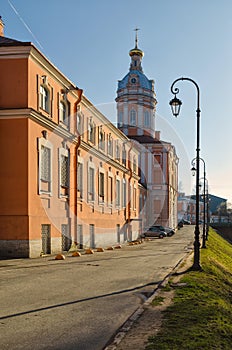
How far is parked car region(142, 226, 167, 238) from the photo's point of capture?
4960cm

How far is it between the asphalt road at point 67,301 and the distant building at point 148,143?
3962 cm

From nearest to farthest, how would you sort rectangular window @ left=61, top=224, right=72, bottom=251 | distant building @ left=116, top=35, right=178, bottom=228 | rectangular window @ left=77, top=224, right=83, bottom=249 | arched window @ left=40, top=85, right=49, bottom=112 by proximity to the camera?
1. arched window @ left=40, top=85, right=49, bottom=112
2. rectangular window @ left=61, top=224, right=72, bottom=251
3. rectangular window @ left=77, top=224, right=83, bottom=249
4. distant building @ left=116, top=35, right=178, bottom=228

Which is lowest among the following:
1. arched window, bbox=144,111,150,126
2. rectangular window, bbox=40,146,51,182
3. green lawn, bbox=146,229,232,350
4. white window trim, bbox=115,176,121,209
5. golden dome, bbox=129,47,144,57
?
green lawn, bbox=146,229,232,350

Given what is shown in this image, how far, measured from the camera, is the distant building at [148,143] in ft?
197

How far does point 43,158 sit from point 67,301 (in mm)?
12890

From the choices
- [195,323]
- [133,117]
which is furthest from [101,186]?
[133,117]

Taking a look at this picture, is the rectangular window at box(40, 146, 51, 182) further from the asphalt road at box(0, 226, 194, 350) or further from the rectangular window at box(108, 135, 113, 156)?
the rectangular window at box(108, 135, 113, 156)

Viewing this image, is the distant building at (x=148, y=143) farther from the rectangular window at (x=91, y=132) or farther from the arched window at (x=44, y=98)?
the arched window at (x=44, y=98)

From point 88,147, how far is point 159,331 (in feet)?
74.3

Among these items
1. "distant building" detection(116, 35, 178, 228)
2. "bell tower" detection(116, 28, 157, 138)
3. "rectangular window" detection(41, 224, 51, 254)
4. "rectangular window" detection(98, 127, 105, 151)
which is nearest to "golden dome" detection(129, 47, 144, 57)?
"distant building" detection(116, 35, 178, 228)

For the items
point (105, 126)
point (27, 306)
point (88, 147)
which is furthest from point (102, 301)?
point (105, 126)

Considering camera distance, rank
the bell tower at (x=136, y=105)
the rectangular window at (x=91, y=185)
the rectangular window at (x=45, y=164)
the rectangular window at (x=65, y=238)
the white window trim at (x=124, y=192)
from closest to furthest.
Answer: the rectangular window at (x=45, y=164)
the rectangular window at (x=65, y=238)
the rectangular window at (x=91, y=185)
the white window trim at (x=124, y=192)
the bell tower at (x=136, y=105)

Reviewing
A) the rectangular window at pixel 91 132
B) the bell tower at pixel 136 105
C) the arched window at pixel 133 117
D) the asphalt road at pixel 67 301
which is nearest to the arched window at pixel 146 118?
the bell tower at pixel 136 105

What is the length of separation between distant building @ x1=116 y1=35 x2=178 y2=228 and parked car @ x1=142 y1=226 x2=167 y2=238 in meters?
3.38
